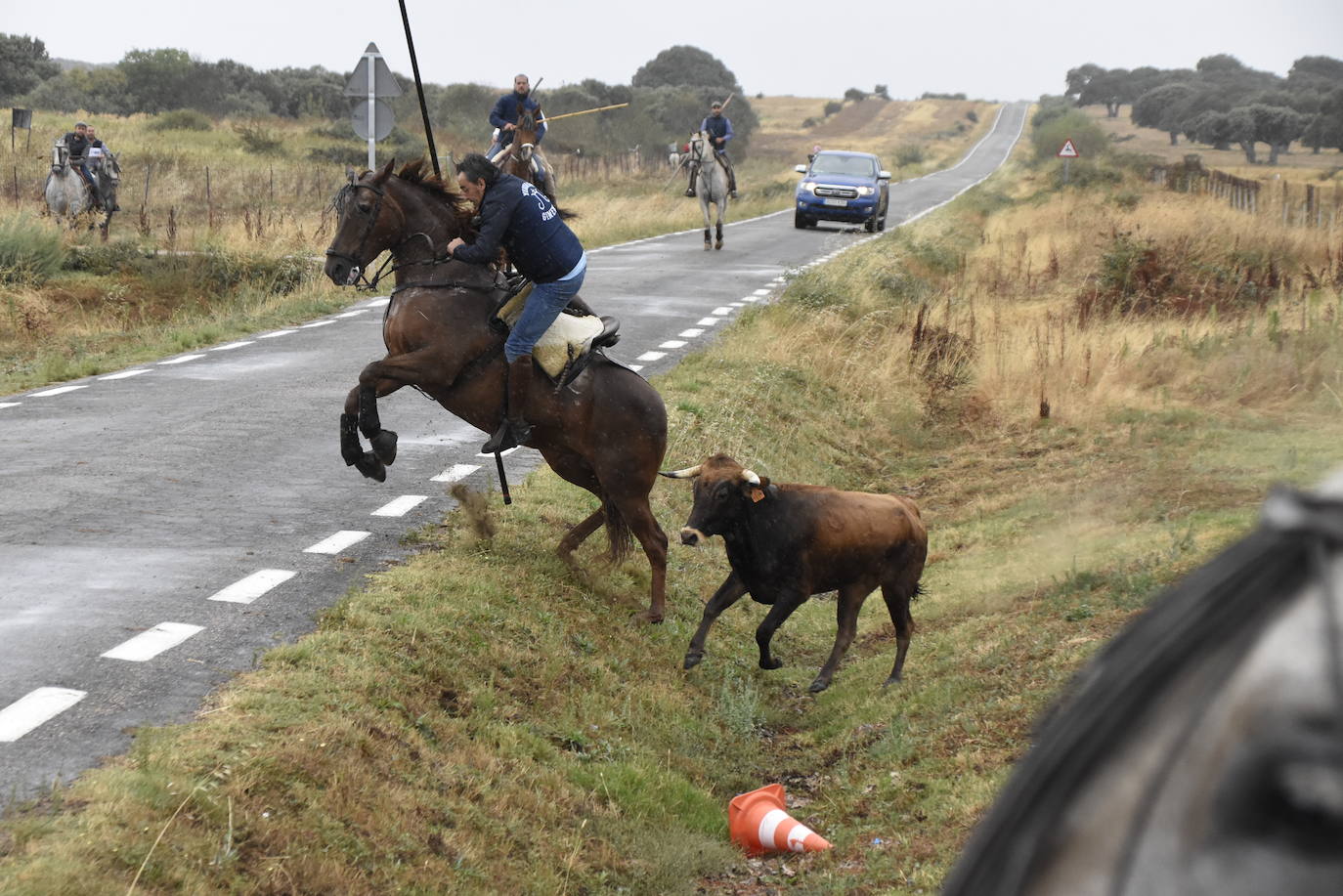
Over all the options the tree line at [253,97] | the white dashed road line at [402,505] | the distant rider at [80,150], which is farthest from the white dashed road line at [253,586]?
the tree line at [253,97]

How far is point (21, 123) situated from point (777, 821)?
33.9 meters

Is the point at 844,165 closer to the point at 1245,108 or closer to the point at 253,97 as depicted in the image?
the point at 253,97

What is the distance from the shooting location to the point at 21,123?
35938 mm

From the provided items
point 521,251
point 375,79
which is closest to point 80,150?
point 375,79

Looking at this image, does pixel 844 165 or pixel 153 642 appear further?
pixel 844 165

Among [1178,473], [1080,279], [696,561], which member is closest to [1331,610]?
[696,561]

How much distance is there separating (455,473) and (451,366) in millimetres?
3054

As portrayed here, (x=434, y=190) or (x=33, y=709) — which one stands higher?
(x=434, y=190)

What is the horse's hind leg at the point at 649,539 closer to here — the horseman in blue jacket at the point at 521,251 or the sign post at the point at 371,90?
the horseman in blue jacket at the point at 521,251

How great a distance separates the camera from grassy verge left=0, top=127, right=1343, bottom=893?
5695 mm

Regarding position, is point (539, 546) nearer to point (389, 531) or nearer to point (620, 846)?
point (389, 531)

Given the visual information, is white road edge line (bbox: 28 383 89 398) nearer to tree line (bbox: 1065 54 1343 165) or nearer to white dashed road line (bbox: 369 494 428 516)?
white dashed road line (bbox: 369 494 428 516)

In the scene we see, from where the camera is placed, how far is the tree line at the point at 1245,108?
80625mm

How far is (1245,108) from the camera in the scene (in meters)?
91.0
